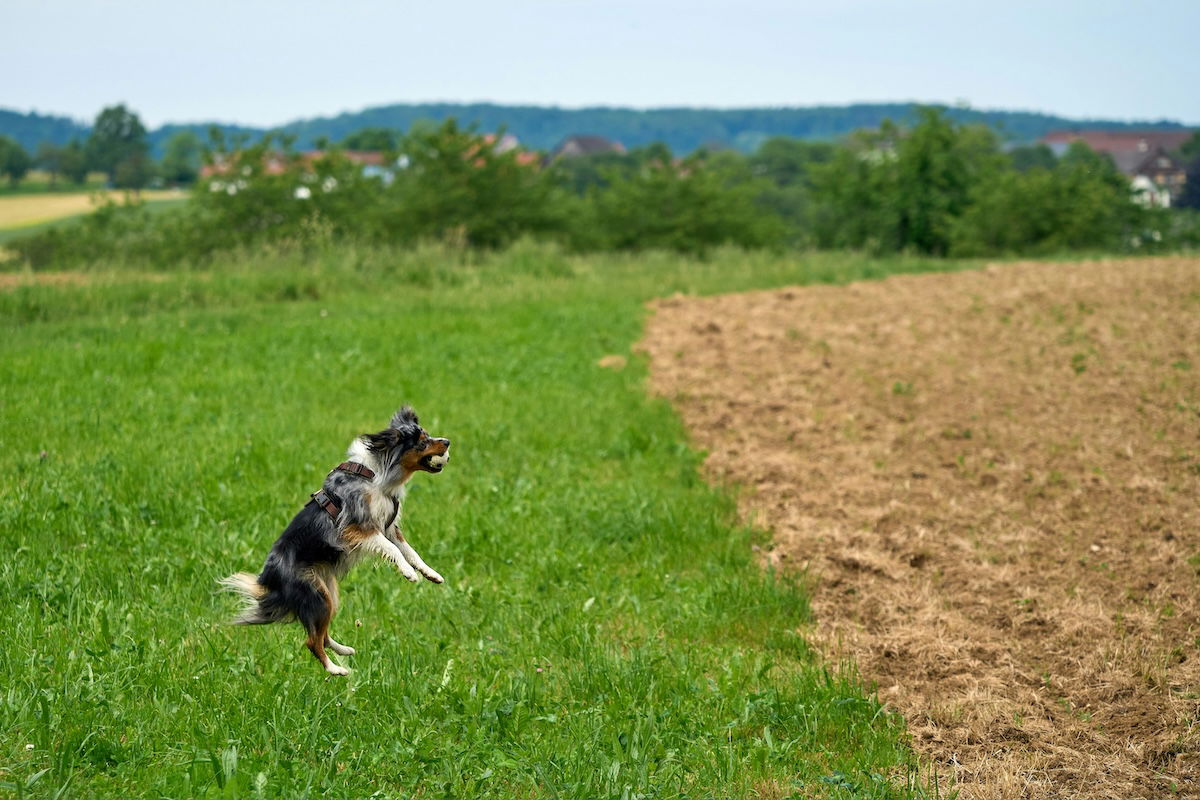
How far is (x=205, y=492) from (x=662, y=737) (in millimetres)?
4738

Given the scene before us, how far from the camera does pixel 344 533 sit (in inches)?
136

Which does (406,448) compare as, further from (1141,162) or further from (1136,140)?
(1136,140)

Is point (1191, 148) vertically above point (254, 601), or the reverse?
point (1191, 148)

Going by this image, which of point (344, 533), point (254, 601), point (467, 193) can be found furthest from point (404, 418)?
point (467, 193)

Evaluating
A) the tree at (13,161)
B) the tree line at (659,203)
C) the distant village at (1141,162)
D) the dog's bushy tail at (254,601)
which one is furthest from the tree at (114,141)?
the dog's bushy tail at (254,601)

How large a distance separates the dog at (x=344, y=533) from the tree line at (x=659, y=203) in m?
25.3

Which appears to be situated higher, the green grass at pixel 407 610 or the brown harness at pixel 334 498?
the brown harness at pixel 334 498

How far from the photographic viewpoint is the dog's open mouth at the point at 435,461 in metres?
3.27

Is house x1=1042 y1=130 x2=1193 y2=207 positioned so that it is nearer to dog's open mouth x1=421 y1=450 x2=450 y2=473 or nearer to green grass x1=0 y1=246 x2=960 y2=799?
green grass x1=0 y1=246 x2=960 y2=799

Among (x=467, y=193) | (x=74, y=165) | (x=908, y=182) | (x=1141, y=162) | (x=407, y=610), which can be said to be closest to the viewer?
(x=407, y=610)

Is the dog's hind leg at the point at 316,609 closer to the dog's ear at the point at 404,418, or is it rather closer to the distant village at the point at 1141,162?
the dog's ear at the point at 404,418

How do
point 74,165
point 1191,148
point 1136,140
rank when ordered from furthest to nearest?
point 74,165
point 1136,140
point 1191,148

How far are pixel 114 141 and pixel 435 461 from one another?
306 feet

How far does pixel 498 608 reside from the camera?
6273 millimetres
